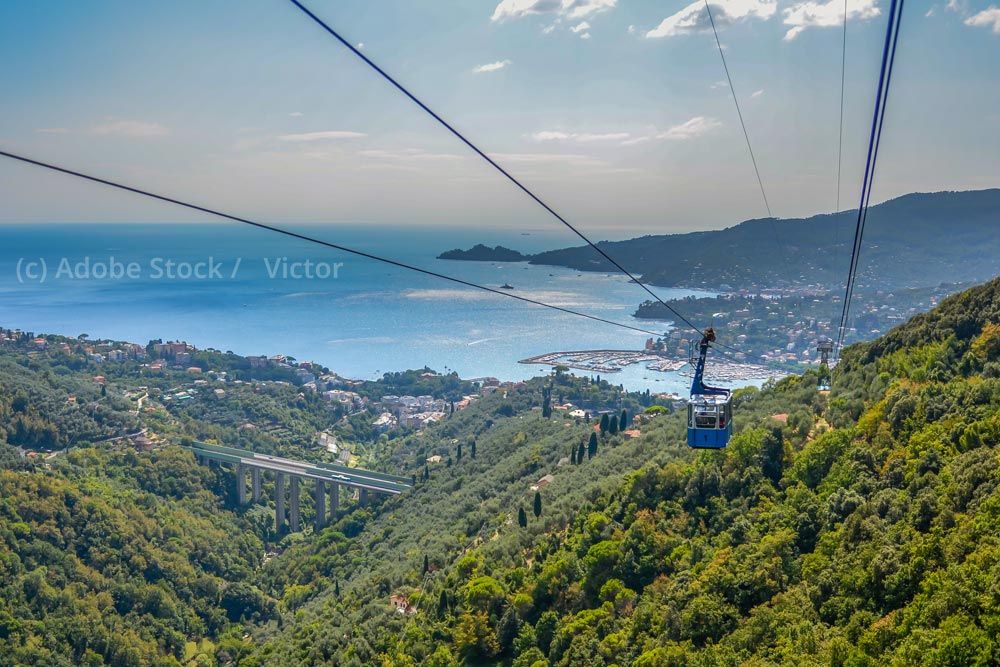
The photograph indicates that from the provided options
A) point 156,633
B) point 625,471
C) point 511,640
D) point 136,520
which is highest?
point 625,471

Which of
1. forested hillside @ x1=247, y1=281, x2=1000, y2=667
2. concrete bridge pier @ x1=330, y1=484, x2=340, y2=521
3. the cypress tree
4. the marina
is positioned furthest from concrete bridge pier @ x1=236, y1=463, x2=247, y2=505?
the marina

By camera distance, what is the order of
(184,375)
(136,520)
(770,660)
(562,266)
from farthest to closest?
(562,266) → (184,375) → (136,520) → (770,660)

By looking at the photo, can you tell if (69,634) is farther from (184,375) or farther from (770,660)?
(184,375)

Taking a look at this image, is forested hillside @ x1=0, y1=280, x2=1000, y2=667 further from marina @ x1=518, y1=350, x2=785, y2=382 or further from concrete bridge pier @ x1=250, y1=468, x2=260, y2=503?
marina @ x1=518, y1=350, x2=785, y2=382

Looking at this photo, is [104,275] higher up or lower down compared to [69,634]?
higher up

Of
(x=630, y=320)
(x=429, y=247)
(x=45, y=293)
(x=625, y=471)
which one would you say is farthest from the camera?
(x=429, y=247)

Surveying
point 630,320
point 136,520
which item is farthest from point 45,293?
point 136,520
